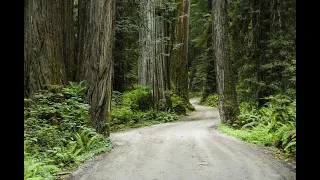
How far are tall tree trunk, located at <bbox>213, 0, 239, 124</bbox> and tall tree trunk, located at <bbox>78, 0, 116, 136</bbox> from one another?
→ 5.99 metres

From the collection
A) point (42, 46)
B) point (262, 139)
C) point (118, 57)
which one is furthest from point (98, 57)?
point (118, 57)

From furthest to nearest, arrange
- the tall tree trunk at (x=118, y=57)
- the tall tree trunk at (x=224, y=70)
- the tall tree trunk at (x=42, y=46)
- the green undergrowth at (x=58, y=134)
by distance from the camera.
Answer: the tall tree trunk at (x=118, y=57) → the tall tree trunk at (x=224, y=70) → the tall tree trunk at (x=42, y=46) → the green undergrowth at (x=58, y=134)

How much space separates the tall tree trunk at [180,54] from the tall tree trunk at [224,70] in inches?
352

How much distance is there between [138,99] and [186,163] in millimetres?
12740

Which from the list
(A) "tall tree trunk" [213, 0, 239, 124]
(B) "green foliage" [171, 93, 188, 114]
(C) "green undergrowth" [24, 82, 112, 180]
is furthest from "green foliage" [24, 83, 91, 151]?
(B) "green foliage" [171, 93, 188, 114]

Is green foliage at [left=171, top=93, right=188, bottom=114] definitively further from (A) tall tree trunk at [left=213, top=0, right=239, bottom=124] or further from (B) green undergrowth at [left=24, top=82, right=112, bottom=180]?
(B) green undergrowth at [left=24, top=82, right=112, bottom=180]

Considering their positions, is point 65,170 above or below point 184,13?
below

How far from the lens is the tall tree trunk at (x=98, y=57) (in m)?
11.3

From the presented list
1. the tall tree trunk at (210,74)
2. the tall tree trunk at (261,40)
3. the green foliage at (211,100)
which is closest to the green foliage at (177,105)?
the tall tree trunk at (210,74)

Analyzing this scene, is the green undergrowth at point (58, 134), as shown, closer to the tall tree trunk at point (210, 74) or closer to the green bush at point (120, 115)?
the green bush at point (120, 115)
